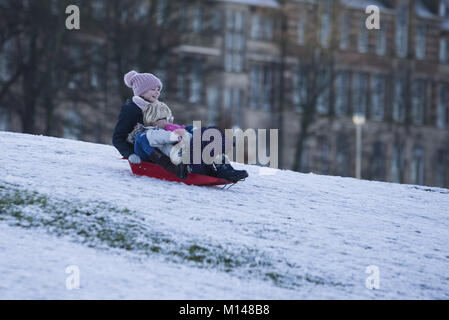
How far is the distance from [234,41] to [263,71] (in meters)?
2.21

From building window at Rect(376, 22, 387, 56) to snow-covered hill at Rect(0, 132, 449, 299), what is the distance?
157ft

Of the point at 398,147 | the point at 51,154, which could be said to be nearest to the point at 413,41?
the point at 398,147

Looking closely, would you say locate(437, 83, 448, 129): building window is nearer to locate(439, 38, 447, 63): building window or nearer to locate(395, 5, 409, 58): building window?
locate(439, 38, 447, 63): building window

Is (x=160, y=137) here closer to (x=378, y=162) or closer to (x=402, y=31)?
(x=378, y=162)

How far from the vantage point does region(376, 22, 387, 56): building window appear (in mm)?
61112

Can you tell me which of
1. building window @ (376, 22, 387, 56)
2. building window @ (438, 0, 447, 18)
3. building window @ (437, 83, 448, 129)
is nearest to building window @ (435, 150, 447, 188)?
building window @ (437, 83, 448, 129)

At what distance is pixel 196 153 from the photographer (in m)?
12.2

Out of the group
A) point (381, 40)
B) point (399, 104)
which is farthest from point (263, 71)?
point (381, 40)

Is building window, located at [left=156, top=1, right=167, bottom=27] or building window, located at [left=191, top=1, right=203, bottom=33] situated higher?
building window, located at [left=191, top=1, right=203, bottom=33]

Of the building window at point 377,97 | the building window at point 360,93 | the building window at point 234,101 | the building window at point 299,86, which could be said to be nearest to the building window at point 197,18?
the building window at point 234,101

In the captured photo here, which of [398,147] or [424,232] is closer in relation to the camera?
[424,232]

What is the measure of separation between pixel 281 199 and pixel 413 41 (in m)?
50.6

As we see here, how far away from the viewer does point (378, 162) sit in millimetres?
57312
